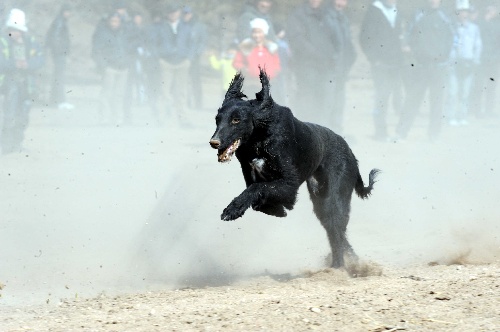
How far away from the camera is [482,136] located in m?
12.4

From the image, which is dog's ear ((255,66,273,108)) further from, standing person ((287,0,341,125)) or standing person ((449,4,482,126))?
standing person ((449,4,482,126))

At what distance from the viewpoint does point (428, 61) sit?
13.4 metres

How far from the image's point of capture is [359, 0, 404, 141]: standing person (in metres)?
12.9

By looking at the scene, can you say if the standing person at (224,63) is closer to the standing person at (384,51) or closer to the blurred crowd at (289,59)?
the blurred crowd at (289,59)

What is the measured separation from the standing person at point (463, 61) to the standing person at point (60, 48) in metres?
5.65

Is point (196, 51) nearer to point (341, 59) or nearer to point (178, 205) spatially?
point (341, 59)

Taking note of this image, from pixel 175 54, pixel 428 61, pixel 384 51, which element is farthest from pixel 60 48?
pixel 428 61

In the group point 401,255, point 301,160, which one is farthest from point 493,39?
point 301,160

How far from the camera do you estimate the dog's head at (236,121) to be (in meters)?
6.08

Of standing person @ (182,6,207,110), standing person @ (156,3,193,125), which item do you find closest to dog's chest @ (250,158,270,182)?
standing person @ (156,3,193,125)

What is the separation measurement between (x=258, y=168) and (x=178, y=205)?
3217 millimetres

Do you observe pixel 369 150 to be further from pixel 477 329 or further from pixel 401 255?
pixel 477 329

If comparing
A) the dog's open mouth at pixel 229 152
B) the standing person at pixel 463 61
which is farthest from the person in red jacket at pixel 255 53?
the dog's open mouth at pixel 229 152

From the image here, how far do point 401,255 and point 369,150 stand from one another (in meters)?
3.98
